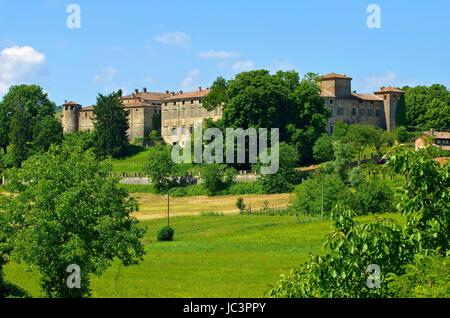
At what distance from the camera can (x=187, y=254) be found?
56.6 meters

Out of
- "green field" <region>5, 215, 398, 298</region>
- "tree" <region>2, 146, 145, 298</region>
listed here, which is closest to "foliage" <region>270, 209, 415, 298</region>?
"green field" <region>5, 215, 398, 298</region>

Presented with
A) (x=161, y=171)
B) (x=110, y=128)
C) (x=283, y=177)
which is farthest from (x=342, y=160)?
(x=110, y=128)

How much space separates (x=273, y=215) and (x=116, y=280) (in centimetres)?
3415

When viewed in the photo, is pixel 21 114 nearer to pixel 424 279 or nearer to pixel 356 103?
pixel 356 103

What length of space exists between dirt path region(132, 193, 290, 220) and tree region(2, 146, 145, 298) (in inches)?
1629

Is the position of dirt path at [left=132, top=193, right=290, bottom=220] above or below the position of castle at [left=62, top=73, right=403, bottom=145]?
below

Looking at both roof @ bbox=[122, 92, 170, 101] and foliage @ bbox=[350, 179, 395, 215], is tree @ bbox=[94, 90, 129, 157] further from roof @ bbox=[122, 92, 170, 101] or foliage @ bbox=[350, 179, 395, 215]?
foliage @ bbox=[350, 179, 395, 215]

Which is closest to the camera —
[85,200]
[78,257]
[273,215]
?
[78,257]

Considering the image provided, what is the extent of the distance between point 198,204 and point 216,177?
764 centimetres

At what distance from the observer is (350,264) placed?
664 inches

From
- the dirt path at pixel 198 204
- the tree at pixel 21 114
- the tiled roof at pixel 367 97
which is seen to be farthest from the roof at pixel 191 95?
the dirt path at pixel 198 204

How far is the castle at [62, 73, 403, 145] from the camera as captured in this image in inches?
5369

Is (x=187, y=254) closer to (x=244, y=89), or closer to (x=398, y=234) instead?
(x=398, y=234)

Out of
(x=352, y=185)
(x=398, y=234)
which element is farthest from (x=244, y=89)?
(x=398, y=234)
